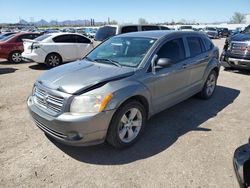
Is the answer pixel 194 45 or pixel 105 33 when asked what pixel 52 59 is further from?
pixel 194 45

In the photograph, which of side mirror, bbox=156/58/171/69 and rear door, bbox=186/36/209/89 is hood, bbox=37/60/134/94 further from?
rear door, bbox=186/36/209/89

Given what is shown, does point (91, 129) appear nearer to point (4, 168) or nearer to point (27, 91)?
point (4, 168)

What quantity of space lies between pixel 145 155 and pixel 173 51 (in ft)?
6.87

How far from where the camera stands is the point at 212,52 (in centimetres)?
602

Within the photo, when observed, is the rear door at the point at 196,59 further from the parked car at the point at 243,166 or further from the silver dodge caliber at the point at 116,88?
the parked car at the point at 243,166

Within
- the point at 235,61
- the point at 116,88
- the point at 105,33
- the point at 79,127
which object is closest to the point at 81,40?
the point at 105,33

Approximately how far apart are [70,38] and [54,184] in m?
9.45

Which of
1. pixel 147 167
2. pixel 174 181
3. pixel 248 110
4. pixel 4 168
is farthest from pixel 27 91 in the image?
pixel 248 110

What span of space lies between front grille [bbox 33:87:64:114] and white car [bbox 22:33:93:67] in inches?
279

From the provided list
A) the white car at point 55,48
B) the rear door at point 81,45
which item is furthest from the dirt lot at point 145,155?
the rear door at point 81,45

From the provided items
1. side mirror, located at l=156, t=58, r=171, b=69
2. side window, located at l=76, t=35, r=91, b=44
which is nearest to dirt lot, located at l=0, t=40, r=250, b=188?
side mirror, located at l=156, t=58, r=171, b=69

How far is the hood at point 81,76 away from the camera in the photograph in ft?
11.1

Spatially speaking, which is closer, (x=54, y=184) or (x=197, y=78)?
(x=54, y=184)

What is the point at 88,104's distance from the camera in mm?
3242
